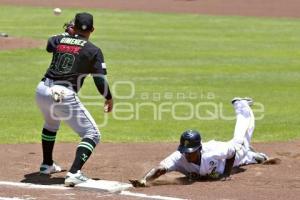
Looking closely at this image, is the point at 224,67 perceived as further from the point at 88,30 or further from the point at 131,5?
the point at 131,5

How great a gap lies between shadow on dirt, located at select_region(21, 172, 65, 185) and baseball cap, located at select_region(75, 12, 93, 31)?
67.1 inches

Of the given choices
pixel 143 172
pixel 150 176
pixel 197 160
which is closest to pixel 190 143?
pixel 197 160

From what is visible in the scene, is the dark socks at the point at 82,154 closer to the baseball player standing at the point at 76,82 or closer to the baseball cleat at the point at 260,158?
the baseball player standing at the point at 76,82

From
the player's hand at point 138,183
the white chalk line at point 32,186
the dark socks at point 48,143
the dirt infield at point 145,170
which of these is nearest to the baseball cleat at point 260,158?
the dirt infield at point 145,170

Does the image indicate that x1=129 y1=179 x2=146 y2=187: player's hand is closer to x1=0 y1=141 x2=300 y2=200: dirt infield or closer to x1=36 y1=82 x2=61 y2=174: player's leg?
x1=0 y1=141 x2=300 y2=200: dirt infield

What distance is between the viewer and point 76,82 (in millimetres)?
7797

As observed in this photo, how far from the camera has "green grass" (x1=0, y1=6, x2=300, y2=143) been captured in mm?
11945

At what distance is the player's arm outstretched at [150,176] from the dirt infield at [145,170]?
0.09 meters

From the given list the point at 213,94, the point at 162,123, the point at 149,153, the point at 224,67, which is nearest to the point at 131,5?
the point at 224,67

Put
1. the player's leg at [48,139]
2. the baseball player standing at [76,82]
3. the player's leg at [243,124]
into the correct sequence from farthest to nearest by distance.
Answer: the player's leg at [243,124] < the player's leg at [48,139] < the baseball player standing at [76,82]

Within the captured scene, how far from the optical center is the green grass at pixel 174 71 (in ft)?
39.2

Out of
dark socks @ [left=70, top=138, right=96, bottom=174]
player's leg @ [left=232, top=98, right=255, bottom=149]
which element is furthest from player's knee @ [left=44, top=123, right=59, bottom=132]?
player's leg @ [left=232, top=98, right=255, bottom=149]

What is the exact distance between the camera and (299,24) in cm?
3206

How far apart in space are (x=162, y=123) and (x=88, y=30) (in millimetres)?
4850
